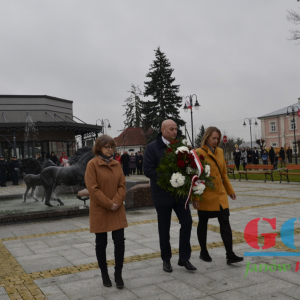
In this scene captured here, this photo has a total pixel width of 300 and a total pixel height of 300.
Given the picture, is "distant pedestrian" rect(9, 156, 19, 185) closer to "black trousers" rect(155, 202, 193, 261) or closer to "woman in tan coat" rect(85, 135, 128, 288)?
"black trousers" rect(155, 202, 193, 261)

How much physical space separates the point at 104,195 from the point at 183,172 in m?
1.04

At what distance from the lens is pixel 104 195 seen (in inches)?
169

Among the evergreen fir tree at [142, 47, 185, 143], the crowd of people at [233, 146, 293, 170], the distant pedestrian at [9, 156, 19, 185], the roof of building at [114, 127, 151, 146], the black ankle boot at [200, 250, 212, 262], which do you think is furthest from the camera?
the roof of building at [114, 127, 151, 146]

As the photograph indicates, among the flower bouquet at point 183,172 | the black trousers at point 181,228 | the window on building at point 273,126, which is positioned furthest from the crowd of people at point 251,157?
the window on building at point 273,126

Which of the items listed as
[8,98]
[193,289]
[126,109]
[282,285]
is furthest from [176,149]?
[126,109]

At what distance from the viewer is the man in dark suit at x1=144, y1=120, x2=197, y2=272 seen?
4875mm

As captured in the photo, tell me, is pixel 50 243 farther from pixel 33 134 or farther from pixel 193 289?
pixel 33 134

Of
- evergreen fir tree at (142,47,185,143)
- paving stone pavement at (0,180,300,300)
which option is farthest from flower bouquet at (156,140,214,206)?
evergreen fir tree at (142,47,185,143)

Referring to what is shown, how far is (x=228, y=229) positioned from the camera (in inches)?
201

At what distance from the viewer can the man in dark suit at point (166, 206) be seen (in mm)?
4875

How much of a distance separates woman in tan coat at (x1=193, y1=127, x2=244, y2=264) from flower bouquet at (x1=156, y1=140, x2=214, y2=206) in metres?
0.21

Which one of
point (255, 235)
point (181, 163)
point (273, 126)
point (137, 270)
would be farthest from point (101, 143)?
point (273, 126)

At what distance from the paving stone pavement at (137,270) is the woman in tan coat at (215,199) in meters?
0.32

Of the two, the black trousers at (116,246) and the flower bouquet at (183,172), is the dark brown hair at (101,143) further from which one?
the black trousers at (116,246)
